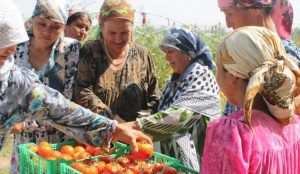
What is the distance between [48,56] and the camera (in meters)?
3.06

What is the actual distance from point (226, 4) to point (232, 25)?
0.11 meters

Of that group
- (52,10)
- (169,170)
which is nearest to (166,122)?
(169,170)

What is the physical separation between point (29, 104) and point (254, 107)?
1.00 meters

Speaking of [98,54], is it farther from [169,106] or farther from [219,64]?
[219,64]

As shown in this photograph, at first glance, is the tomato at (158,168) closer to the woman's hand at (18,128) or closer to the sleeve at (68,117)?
the sleeve at (68,117)

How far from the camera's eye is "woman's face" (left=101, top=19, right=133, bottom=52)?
3036 mm

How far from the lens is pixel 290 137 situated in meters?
1.69

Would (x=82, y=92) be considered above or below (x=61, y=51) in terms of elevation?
below

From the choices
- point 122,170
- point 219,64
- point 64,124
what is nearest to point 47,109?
point 64,124

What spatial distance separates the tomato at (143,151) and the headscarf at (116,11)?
3.54ft

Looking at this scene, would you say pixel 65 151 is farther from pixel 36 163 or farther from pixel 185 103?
pixel 185 103

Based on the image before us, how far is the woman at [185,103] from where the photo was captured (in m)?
2.70

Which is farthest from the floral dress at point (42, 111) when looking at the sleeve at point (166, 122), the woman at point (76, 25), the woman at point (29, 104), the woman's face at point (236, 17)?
the woman at point (76, 25)

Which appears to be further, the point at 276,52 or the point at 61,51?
the point at 61,51
